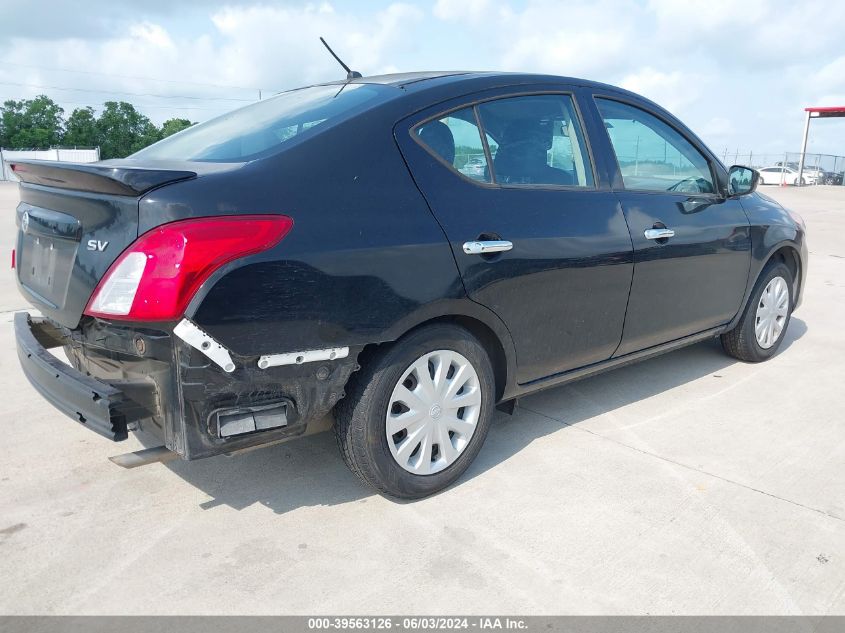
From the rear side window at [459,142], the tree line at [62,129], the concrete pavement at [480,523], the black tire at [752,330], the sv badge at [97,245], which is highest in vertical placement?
the tree line at [62,129]

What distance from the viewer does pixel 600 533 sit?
8.97 ft

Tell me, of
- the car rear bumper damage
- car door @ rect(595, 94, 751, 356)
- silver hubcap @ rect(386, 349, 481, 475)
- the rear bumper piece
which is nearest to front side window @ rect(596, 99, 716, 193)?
car door @ rect(595, 94, 751, 356)

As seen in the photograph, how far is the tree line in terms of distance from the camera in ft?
221

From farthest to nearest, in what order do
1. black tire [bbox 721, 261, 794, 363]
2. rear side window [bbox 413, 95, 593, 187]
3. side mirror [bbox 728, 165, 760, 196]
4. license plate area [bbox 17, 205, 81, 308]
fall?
1. black tire [bbox 721, 261, 794, 363]
2. side mirror [bbox 728, 165, 760, 196]
3. rear side window [bbox 413, 95, 593, 187]
4. license plate area [bbox 17, 205, 81, 308]

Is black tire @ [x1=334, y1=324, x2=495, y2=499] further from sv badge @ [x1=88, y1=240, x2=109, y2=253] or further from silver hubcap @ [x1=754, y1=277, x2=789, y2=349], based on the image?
silver hubcap @ [x1=754, y1=277, x2=789, y2=349]

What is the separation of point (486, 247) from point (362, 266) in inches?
23.9

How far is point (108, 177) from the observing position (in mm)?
2312

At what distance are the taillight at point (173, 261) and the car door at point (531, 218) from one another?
2.68 feet

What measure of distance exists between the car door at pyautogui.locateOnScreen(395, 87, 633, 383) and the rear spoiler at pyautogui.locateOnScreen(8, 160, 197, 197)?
93 centimetres

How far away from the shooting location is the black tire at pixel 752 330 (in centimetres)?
469

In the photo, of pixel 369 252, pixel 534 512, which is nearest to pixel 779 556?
pixel 534 512

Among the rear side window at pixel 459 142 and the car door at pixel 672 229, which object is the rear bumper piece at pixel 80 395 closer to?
the rear side window at pixel 459 142

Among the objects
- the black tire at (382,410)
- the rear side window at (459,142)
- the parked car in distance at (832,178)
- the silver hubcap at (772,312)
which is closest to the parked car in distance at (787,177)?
the parked car in distance at (832,178)

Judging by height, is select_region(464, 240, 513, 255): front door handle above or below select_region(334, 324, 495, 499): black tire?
above
